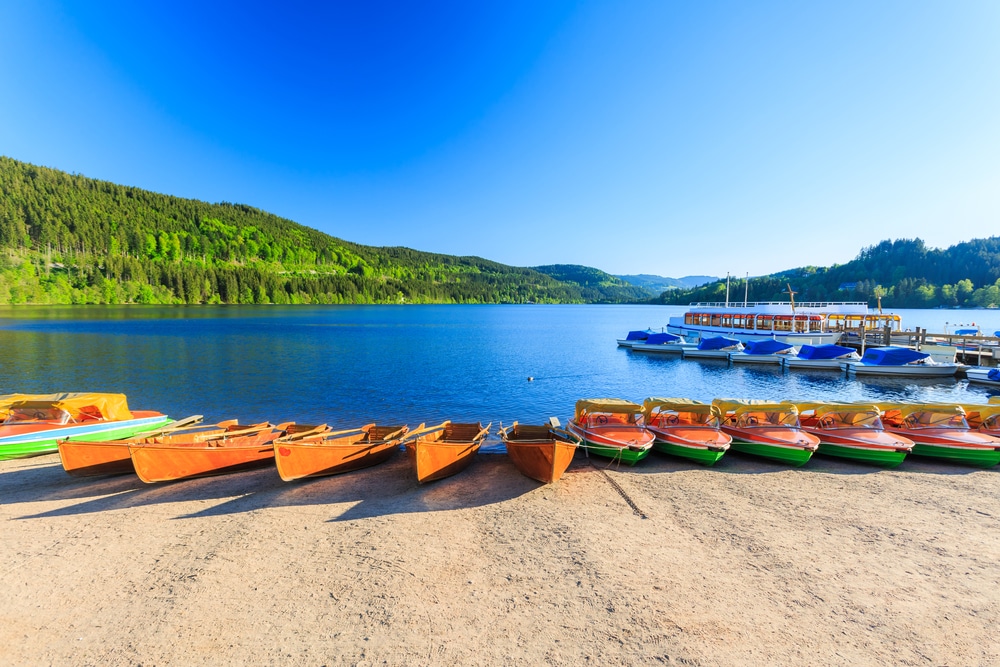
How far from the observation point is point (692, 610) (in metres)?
6.80

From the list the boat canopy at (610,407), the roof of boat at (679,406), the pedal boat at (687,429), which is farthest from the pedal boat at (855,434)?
the boat canopy at (610,407)

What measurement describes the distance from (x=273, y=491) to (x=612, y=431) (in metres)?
10.9

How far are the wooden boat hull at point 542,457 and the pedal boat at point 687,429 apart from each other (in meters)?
4.12

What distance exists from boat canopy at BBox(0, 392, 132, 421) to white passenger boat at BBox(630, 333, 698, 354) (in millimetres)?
53379

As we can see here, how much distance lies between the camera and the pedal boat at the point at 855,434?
13641mm

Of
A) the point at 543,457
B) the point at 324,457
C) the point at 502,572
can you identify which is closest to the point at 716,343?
the point at 543,457

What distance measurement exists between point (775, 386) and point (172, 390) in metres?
46.0

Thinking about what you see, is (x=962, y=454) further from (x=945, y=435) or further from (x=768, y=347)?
(x=768, y=347)

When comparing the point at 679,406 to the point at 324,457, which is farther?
the point at 679,406

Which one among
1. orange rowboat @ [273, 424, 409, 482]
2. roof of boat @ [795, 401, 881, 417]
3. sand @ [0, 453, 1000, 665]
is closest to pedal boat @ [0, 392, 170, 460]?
sand @ [0, 453, 1000, 665]

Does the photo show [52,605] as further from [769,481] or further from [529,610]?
[769,481]

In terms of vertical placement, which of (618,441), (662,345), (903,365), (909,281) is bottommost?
(903,365)

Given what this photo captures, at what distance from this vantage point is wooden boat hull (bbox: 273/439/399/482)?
12.1 metres

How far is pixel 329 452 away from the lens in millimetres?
13008
